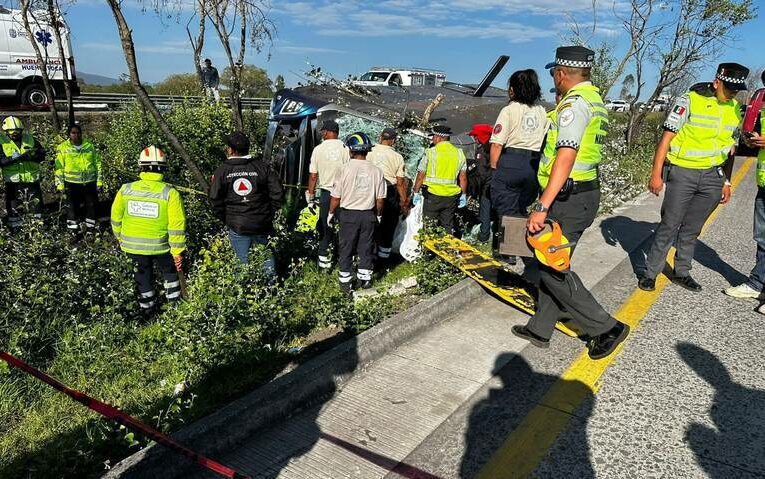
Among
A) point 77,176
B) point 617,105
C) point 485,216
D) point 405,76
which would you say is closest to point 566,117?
point 485,216

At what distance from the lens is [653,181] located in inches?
185

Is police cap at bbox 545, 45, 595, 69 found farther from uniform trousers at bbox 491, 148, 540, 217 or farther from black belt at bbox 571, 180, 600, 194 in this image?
uniform trousers at bbox 491, 148, 540, 217

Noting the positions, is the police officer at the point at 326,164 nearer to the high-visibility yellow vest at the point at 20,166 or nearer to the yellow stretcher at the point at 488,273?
the yellow stretcher at the point at 488,273

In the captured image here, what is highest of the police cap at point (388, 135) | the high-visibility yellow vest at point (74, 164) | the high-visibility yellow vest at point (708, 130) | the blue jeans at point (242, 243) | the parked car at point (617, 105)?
the parked car at point (617, 105)

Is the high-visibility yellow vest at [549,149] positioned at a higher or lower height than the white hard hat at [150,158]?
higher

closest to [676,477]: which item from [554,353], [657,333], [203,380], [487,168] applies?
[554,353]

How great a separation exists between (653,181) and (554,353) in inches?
84.1

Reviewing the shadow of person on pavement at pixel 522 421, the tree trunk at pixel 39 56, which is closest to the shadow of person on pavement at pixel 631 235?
the shadow of person on pavement at pixel 522 421

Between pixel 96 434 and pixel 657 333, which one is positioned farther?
pixel 657 333

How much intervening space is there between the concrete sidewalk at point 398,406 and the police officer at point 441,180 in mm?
2040

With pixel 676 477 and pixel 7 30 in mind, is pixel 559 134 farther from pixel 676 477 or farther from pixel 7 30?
pixel 7 30

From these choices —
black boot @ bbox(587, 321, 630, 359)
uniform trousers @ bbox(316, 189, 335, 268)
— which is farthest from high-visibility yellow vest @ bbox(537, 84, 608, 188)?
uniform trousers @ bbox(316, 189, 335, 268)

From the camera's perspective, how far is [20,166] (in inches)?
305

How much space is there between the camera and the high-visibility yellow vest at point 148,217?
4535 millimetres
